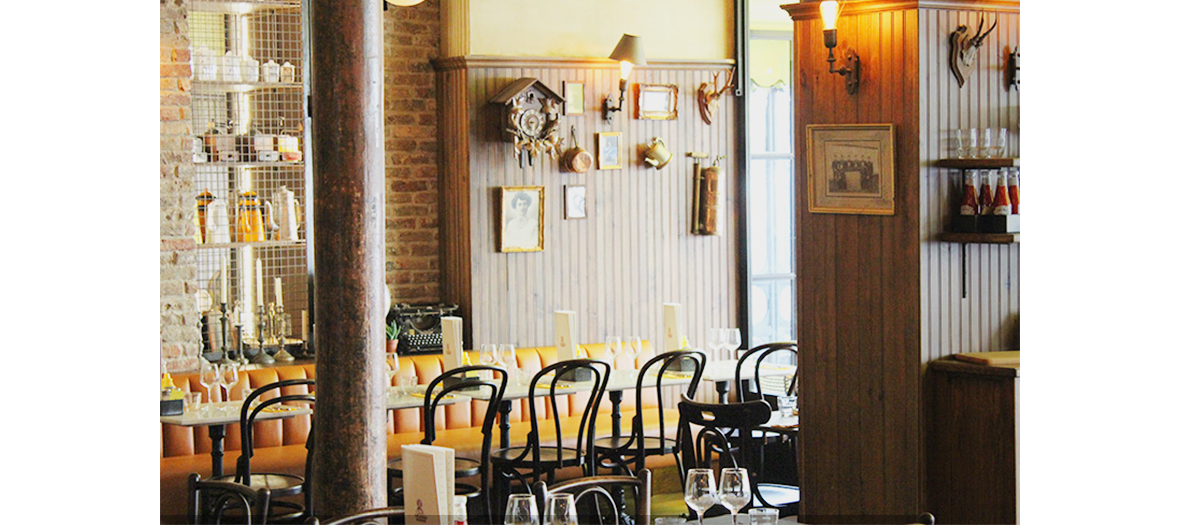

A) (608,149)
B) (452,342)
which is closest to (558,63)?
(608,149)

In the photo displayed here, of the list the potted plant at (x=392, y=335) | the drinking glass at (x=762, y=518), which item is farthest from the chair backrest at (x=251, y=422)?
the drinking glass at (x=762, y=518)

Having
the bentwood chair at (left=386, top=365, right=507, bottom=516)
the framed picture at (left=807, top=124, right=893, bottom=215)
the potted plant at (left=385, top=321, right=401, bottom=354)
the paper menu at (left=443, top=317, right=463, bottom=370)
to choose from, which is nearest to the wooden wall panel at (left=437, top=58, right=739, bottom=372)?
the potted plant at (left=385, top=321, right=401, bottom=354)

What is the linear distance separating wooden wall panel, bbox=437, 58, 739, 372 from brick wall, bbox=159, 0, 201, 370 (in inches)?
66.1

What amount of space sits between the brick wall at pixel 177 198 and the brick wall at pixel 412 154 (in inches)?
55.2

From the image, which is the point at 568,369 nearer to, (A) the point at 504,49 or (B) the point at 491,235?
(B) the point at 491,235

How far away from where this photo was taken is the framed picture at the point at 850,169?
5.16m

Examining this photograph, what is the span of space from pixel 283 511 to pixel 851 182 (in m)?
3.12

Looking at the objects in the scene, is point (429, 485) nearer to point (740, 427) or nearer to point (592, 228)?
point (740, 427)

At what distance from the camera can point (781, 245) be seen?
346 inches

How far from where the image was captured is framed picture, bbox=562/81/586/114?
7840 mm

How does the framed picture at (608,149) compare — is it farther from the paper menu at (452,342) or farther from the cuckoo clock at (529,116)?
the paper menu at (452,342)
